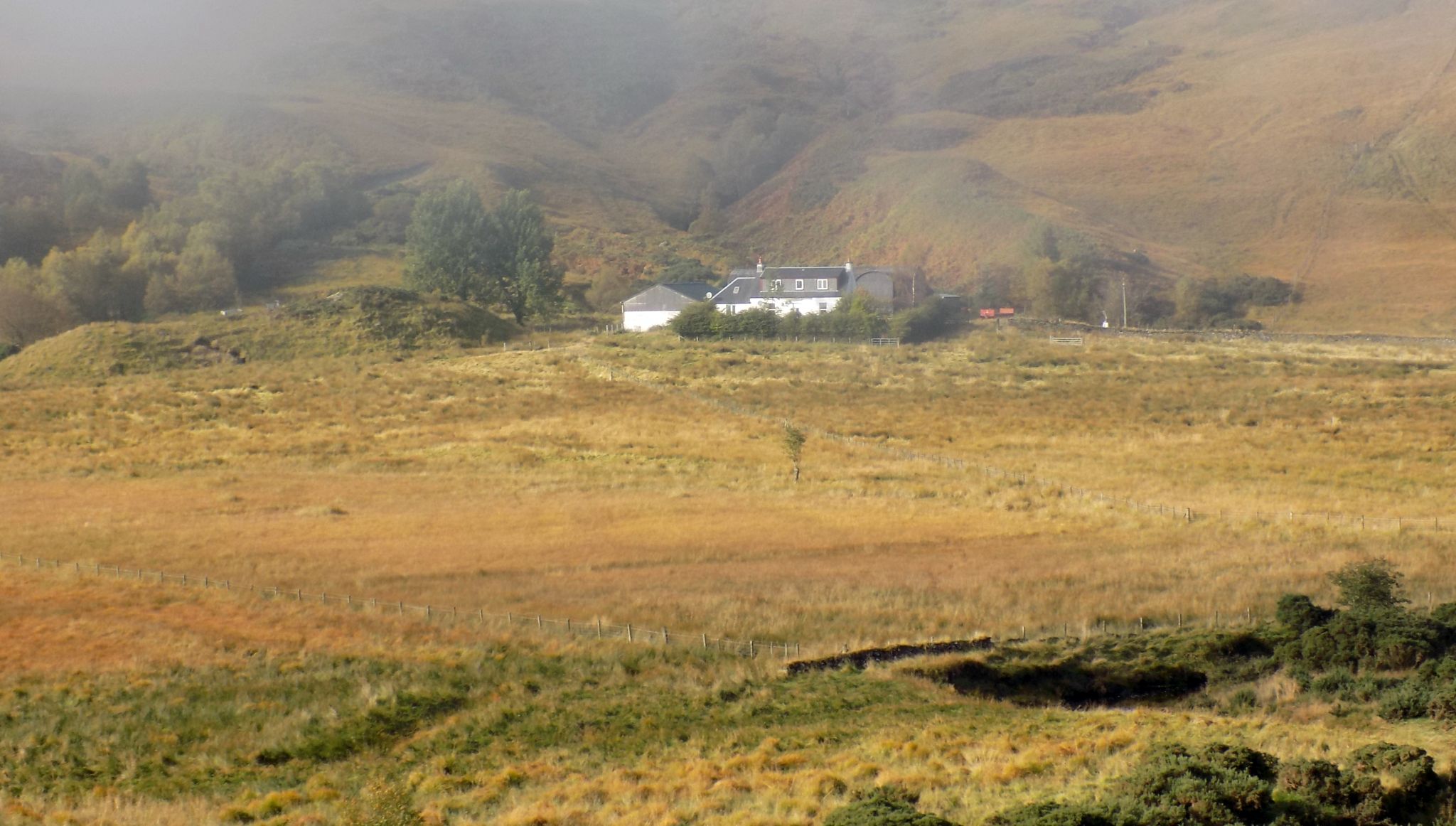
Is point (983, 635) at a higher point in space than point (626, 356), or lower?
lower

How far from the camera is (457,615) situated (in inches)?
901

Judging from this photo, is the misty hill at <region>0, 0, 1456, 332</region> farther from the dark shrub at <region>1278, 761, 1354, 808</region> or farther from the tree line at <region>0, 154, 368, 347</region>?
the dark shrub at <region>1278, 761, 1354, 808</region>

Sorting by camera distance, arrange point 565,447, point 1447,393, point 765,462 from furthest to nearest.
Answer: point 1447,393 < point 565,447 < point 765,462

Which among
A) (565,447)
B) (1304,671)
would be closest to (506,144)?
(565,447)

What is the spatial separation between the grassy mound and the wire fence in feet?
153

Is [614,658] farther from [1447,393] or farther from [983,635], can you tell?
[1447,393]

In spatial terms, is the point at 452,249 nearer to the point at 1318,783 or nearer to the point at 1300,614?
the point at 1300,614

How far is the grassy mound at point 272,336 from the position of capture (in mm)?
70938

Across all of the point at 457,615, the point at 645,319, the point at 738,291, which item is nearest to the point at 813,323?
the point at 738,291

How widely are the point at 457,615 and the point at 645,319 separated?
→ 227 feet

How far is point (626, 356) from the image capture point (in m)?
71.8

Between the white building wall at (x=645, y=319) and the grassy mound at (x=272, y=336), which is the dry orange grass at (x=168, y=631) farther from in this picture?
the white building wall at (x=645, y=319)

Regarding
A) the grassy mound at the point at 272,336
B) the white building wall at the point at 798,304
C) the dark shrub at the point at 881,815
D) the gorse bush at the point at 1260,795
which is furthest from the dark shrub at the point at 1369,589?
the white building wall at the point at 798,304

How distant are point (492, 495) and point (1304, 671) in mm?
24570
